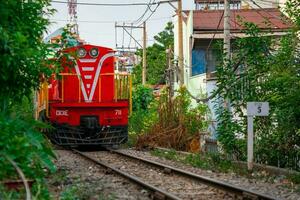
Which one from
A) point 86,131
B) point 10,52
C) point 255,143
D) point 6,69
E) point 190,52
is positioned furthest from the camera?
point 190,52

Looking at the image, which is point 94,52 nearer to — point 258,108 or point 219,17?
point 258,108

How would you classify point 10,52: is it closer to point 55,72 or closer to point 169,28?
point 55,72

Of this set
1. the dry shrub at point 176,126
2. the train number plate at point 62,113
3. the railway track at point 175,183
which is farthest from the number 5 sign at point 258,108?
the train number plate at point 62,113

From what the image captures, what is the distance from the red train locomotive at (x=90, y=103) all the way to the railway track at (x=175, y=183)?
12.1 ft

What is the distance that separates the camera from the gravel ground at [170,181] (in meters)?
9.57

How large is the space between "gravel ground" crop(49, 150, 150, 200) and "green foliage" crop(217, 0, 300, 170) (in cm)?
353

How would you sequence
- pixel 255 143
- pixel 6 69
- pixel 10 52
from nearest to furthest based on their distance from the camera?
pixel 10 52
pixel 6 69
pixel 255 143

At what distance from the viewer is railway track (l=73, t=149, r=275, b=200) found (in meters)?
9.30

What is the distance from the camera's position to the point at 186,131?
64.5 feet

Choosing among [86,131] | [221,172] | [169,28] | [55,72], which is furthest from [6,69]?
[169,28]

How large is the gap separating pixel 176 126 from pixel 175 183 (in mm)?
8894

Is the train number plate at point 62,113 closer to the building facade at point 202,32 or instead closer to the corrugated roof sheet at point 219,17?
the building facade at point 202,32

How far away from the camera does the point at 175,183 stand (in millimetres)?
11078

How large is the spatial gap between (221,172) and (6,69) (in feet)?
21.6
